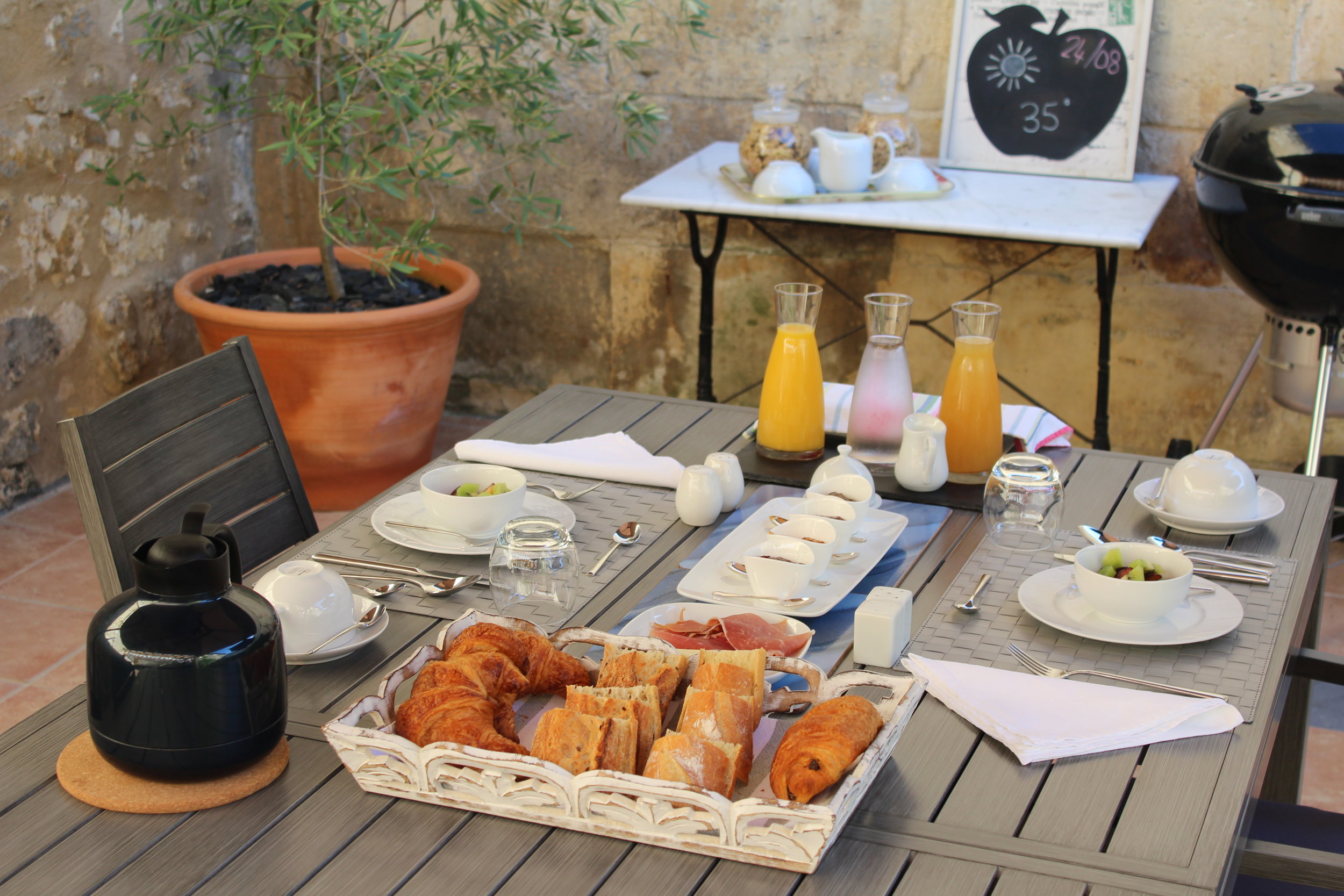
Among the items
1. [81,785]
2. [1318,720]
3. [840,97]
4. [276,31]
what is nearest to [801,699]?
[81,785]

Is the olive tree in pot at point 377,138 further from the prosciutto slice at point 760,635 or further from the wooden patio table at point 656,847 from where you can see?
the wooden patio table at point 656,847

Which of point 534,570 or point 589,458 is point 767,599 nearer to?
point 534,570

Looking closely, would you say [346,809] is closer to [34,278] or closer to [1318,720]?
[1318,720]

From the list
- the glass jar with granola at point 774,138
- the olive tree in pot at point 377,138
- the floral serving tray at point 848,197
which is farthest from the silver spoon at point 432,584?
the glass jar with granola at point 774,138

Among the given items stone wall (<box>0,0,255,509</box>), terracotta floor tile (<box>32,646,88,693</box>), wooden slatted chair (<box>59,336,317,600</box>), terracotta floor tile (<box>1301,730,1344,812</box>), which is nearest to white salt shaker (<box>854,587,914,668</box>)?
wooden slatted chair (<box>59,336,317,600</box>)

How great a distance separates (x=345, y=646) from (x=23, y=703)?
4.72 feet

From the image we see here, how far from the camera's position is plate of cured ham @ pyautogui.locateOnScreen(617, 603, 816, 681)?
4.03ft

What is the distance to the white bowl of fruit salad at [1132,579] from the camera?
1285 mm

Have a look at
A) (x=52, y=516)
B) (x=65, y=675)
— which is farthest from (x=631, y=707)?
(x=52, y=516)

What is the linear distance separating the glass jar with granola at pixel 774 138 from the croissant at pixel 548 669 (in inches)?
77.2

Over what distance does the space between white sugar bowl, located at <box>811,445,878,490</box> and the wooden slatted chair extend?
0.64 metres

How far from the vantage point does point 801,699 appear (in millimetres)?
1118

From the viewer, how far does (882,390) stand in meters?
1.74

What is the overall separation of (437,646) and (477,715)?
0.13m
